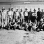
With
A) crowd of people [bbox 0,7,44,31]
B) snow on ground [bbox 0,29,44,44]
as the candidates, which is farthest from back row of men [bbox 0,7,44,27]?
snow on ground [bbox 0,29,44,44]

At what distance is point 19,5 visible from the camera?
228 centimetres

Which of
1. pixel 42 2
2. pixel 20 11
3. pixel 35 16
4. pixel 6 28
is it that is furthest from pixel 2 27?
pixel 42 2

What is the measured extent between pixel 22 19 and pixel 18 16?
15cm

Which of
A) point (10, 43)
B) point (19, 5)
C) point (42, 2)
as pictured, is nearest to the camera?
point (10, 43)

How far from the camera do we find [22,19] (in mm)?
2264

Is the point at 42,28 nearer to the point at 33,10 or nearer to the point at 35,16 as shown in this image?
the point at 35,16

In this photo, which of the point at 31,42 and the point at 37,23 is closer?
the point at 31,42

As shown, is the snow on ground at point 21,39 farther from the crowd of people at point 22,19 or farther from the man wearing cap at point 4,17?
the man wearing cap at point 4,17

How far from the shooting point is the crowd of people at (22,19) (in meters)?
2.22

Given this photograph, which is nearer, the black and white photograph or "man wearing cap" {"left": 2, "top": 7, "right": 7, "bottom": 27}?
the black and white photograph

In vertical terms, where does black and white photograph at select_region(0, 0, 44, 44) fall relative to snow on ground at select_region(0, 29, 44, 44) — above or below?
above

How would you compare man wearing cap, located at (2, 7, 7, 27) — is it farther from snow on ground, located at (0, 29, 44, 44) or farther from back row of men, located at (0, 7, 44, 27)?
snow on ground, located at (0, 29, 44, 44)

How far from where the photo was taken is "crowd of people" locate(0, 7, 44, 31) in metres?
2.22

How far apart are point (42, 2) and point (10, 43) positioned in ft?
4.55
